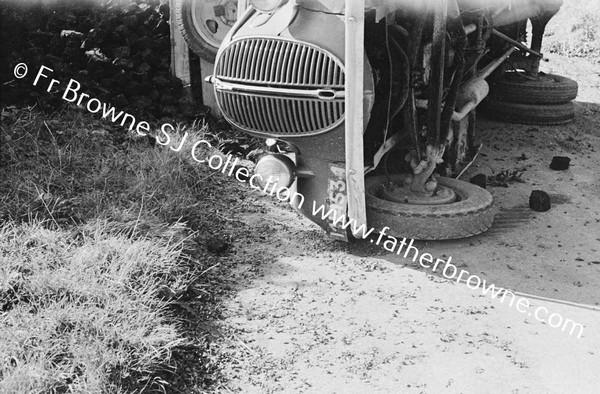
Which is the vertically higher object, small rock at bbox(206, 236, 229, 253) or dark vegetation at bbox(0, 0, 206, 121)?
dark vegetation at bbox(0, 0, 206, 121)

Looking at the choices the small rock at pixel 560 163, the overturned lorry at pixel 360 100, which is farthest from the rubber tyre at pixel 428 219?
the small rock at pixel 560 163

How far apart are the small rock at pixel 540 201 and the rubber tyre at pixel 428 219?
0.71 meters

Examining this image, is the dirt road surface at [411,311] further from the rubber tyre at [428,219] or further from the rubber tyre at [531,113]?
the rubber tyre at [531,113]

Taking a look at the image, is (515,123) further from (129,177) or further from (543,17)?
(129,177)

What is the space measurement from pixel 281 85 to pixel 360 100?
0.43 metres

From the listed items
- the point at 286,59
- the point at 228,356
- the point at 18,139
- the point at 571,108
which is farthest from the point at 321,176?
the point at 571,108

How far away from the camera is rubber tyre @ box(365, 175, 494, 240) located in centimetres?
454

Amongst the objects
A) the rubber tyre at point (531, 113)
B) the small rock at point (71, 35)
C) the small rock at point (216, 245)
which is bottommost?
the small rock at point (216, 245)

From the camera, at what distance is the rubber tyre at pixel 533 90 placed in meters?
7.25

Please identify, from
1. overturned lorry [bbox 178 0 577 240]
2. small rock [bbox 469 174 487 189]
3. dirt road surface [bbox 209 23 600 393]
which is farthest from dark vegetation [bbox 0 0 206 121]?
small rock [bbox 469 174 487 189]

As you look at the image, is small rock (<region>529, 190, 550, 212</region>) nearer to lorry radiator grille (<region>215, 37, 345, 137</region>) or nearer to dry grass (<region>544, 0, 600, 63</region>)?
lorry radiator grille (<region>215, 37, 345, 137</region>)

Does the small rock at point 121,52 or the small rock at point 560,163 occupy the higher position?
the small rock at point 121,52

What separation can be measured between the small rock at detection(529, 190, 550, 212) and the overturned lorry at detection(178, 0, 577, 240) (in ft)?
1.67

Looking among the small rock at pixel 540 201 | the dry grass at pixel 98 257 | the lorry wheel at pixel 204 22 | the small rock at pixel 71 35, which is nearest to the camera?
the dry grass at pixel 98 257
